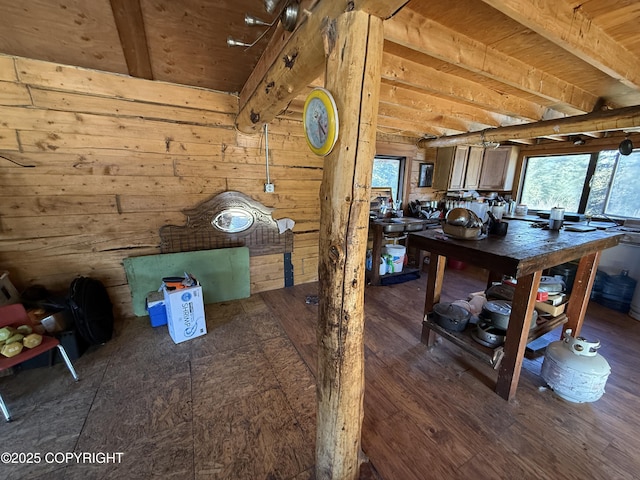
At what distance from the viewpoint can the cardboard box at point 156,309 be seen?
2447 mm

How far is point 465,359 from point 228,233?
2.74 metres

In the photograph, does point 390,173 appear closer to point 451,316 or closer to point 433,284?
point 433,284

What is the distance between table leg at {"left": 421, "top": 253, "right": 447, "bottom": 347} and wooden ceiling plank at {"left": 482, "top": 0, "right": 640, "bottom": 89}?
1448mm

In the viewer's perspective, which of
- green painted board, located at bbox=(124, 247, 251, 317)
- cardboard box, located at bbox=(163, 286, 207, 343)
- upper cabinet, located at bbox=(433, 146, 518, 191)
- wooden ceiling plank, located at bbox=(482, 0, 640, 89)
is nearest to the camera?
wooden ceiling plank, located at bbox=(482, 0, 640, 89)

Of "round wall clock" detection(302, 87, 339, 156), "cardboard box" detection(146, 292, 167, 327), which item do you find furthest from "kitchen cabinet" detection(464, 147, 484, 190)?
"cardboard box" detection(146, 292, 167, 327)

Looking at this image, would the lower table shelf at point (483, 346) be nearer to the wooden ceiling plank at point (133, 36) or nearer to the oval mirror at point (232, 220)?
the oval mirror at point (232, 220)

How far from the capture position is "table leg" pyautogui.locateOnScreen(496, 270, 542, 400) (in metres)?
1.55

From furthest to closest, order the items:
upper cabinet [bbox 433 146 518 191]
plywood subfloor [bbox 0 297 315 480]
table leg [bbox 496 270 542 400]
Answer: upper cabinet [bbox 433 146 518 191], table leg [bbox 496 270 542 400], plywood subfloor [bbox 0 297 315 480]

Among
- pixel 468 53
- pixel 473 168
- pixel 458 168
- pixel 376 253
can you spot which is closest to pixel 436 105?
pixel 468 53

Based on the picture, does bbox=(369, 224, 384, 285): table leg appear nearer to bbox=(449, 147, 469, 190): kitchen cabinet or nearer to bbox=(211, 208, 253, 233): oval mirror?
bbox=(211, 208, 253, 233): oval mirror

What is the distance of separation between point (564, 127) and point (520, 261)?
2529 mm

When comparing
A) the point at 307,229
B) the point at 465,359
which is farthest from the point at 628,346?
the point at 307,229

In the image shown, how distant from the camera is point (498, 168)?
4.62 m

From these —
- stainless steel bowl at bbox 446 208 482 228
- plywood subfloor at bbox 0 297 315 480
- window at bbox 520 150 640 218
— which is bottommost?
plywood subfloor at bbox 0 297 315 480
